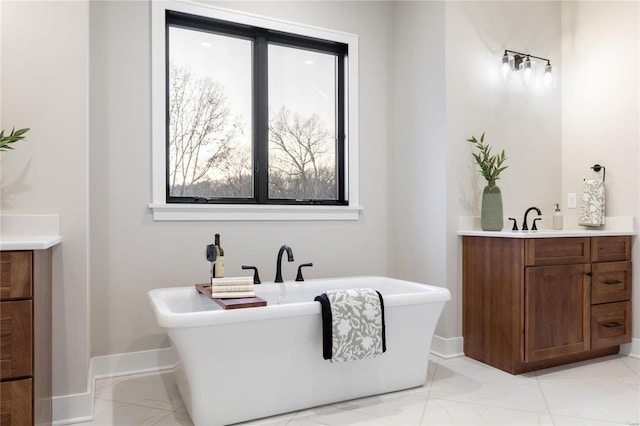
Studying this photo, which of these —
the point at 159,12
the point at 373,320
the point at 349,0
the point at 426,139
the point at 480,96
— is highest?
the point at 349,0

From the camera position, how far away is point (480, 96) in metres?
3.13

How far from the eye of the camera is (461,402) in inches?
88.0

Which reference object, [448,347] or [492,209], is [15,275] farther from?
[492,209]

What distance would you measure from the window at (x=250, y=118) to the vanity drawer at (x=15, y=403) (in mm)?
1231

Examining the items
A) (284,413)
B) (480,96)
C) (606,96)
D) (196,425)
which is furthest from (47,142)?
(606,96)

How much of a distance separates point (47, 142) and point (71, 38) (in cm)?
51

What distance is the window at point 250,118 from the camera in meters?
2.86

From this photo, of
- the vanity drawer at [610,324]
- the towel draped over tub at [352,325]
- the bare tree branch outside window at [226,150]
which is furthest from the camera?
the bare tree branch outside window at [226,150]

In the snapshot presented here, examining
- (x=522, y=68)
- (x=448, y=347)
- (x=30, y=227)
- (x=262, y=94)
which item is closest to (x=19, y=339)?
(x=30, y=227)

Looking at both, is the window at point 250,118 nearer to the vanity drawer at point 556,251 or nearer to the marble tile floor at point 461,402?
the marble tile floor at point 461,402

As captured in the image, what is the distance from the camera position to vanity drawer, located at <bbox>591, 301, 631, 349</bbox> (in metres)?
2.82

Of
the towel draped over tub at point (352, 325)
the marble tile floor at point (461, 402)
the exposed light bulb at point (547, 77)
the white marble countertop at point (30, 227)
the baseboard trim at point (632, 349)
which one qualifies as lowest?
the marble tile floor at point (461, 402)

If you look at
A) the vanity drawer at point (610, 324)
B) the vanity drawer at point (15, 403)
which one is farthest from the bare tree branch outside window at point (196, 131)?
the vanity drawer at point (610, 324)

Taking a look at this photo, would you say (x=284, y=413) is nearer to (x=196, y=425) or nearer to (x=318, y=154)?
(x=196, y=425)
